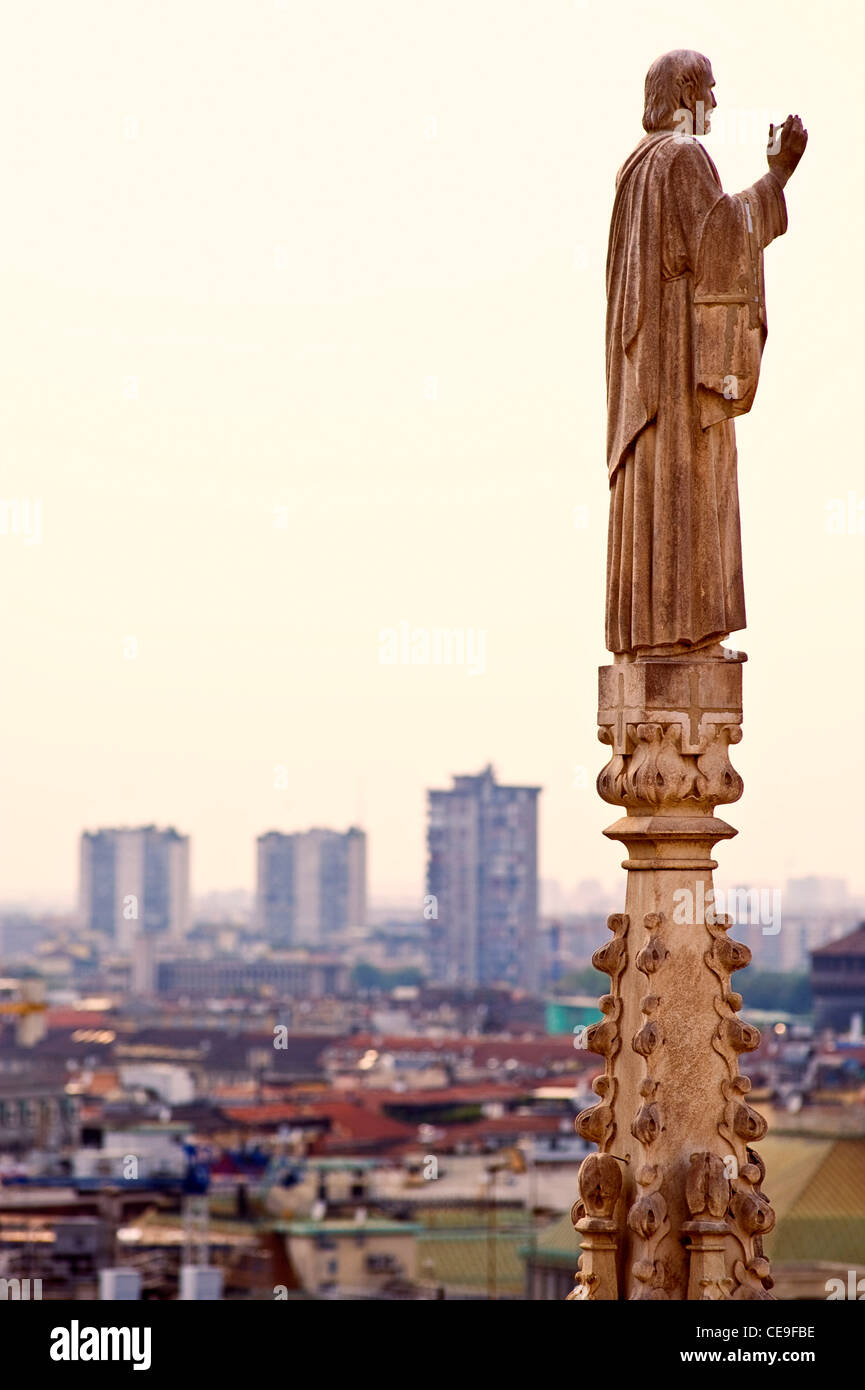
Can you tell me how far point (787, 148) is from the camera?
21.7ft

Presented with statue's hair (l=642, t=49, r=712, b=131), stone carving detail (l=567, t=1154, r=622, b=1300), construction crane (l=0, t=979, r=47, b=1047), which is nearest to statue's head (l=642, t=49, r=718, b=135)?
statue's hair (l=642, t=49, r=712, b=131)

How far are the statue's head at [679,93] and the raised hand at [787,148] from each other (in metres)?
0.23

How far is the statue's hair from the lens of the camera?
6730 millimetres

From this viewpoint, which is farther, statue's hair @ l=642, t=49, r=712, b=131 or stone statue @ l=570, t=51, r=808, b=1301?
statue's hair @ l=642, t=49, r=712, b=131

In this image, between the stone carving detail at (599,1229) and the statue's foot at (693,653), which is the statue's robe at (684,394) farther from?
the stone carving detail at (599,1229)

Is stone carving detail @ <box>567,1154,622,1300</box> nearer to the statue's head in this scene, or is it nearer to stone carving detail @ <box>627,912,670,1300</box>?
stone carving detail @ <box>627,912,670,1300</box>

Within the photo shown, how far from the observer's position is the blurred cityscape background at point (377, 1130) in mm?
68625

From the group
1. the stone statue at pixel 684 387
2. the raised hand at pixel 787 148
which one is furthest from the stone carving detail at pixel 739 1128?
the raised hand at pixel 787 148

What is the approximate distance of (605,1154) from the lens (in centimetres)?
638

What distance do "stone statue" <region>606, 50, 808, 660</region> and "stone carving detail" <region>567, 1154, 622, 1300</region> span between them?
3.87 feet

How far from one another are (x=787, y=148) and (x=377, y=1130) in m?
114

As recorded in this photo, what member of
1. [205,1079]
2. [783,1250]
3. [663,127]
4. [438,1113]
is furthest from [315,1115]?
[663,127]
